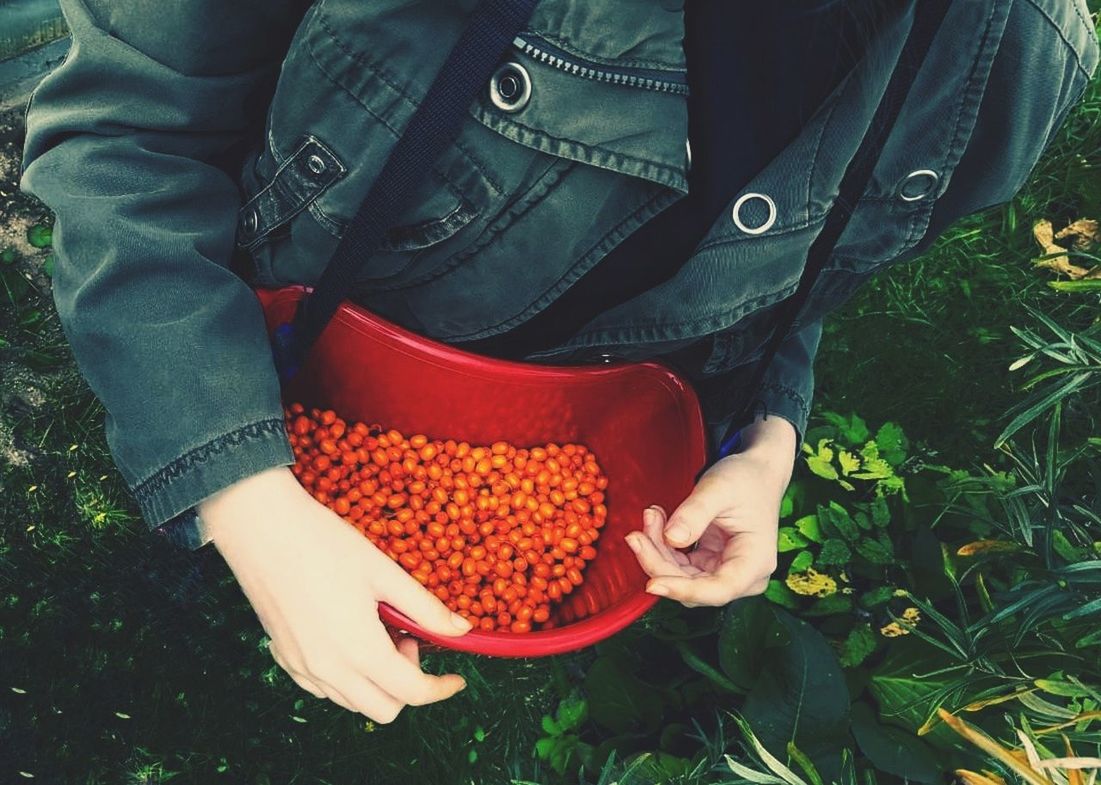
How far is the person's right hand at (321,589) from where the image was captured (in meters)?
0.92

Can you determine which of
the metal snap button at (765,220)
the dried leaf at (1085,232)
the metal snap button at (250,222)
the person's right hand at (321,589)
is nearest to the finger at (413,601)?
the person's right hand at (321,589)

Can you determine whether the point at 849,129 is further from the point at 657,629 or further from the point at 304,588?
the point at 657,629

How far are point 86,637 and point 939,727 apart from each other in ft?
5.31

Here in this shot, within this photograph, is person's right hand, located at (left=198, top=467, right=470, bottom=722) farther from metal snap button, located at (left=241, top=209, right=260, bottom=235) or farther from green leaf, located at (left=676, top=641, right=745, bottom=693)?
green leaf, located at (left=676, top=641, right=745, bottom=693)

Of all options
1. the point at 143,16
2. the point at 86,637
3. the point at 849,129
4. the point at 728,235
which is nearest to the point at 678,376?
the point at 728,235

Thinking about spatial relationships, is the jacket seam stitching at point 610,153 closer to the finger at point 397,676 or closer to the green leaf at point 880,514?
the finger at point 397,676

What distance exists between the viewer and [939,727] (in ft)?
5.28

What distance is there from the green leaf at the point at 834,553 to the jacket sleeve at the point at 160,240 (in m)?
1.23

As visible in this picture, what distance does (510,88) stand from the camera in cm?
83

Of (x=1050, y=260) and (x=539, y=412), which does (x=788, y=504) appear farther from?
(x=1050, y=260)

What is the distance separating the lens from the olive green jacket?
827mm

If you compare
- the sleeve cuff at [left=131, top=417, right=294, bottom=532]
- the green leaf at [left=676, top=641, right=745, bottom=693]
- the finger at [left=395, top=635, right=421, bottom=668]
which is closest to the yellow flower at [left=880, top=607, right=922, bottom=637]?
the green leaf at [left=676, top=641, right=745, bottom=693]

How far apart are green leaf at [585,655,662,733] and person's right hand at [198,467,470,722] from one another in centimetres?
88

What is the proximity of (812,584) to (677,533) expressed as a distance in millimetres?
922
